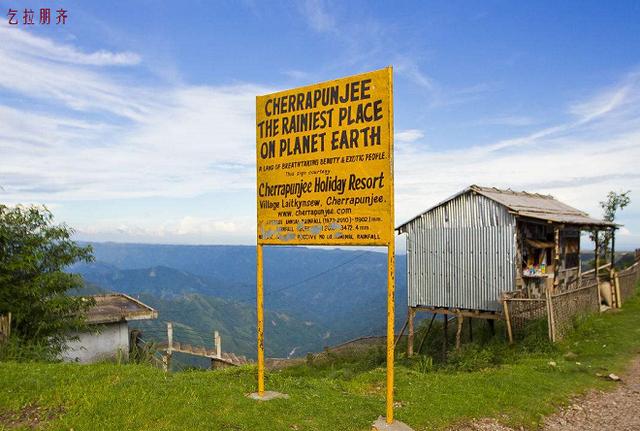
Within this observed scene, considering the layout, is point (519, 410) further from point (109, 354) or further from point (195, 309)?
point (195, 309)

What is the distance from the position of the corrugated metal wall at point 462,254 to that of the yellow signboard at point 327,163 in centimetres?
1416

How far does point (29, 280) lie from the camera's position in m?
14.5

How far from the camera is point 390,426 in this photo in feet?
23.2

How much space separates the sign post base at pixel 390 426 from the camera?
6992 millimetres

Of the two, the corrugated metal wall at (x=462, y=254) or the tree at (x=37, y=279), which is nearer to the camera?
the tree at (x=37, y=279)

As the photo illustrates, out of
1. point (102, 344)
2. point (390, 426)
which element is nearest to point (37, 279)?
point (102, 344)

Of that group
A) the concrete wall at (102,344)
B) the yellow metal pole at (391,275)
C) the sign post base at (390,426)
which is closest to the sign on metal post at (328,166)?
the yellow metal pole at (391,275)

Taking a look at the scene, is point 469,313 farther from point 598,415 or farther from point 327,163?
point 327,163

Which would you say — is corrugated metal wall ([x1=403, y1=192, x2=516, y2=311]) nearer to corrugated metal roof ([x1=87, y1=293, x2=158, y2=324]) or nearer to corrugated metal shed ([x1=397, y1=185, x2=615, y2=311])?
corrugated metal shed ([x1=397, y1=185, x2=615, y2=311])

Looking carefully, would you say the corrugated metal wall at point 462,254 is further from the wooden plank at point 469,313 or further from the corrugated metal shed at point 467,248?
the wooden plank at point 469,313

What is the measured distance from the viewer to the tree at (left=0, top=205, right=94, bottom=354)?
1409 centimetres

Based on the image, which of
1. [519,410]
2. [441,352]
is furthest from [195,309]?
[519,410]

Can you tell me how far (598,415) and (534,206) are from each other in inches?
567

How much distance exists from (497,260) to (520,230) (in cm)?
162
